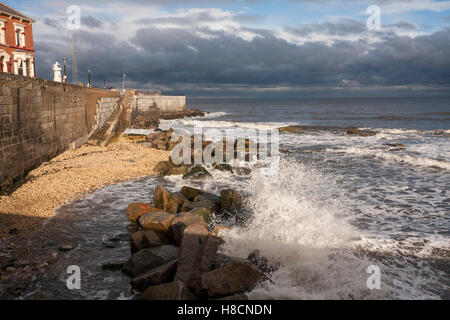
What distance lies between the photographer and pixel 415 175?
45.1 feet

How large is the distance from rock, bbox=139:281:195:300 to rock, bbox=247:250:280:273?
1525 millimetres

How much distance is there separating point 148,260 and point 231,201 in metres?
3.72

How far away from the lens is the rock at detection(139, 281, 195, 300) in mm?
4293

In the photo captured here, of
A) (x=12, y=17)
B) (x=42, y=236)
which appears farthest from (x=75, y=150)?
(x=12, y=17)

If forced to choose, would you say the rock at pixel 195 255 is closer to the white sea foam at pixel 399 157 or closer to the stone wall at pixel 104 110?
the white sea foam at pixel 399 157

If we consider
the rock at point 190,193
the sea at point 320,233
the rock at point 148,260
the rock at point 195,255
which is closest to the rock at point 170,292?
the rock at point 195,255

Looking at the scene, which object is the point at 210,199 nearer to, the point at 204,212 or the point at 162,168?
the point at 204,212

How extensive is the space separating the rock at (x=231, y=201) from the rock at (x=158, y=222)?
2.29 m

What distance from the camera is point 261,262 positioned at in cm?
566

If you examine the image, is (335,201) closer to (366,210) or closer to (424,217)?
(366,210)

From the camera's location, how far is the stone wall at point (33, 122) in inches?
400

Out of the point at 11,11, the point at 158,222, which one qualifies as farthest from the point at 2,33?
the point at 158,222
